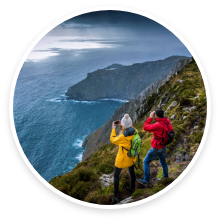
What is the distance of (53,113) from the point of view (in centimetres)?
4200

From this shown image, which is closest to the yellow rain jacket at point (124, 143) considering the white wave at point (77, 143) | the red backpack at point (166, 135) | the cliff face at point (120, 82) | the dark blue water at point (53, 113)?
the red backpack at point (166, 135)

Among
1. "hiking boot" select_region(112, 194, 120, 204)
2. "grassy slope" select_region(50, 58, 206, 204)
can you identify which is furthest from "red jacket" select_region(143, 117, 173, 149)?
"hiking boot" select_region(112, 194, 120, 204)

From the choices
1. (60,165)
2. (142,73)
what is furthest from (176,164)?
(142,73)

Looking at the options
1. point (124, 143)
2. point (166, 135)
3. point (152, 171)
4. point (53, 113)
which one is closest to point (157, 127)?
point (166, 135)

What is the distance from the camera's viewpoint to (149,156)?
18.8 ft

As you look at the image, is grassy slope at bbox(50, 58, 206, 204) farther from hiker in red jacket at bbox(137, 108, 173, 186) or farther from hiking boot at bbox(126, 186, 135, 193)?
hiker in red jacket at bbox(137, 108, 173, 186)

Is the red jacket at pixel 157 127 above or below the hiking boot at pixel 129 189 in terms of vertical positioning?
above

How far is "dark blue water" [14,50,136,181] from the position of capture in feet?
56.4

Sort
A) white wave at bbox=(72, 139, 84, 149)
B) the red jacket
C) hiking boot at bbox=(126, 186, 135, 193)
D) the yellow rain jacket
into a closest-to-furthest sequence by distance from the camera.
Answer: the yellow rain jacket, the red jacket, hiking boot at bbox=(126, 186, 135, 193), white wave at bbox=(72, 139, 84, 149)

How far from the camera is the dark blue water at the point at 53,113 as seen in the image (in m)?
17.2

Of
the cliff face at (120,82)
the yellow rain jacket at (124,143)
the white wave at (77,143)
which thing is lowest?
the white wave at (77,143)

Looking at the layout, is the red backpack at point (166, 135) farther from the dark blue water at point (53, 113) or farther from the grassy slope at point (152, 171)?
the dark blue water at point (53, 113)

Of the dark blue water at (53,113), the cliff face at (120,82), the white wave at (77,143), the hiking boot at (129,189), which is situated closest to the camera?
the hiking boot at (129,189)

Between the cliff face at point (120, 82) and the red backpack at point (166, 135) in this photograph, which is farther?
the cliff face at point (120, 82)
